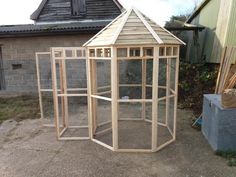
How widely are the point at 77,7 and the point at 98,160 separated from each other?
33.5 ft

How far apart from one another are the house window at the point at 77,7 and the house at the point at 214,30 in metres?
6.11

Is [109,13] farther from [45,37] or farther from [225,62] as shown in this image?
[225,62]

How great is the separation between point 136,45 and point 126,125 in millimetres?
2561

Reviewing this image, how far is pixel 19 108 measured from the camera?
738 centimetres

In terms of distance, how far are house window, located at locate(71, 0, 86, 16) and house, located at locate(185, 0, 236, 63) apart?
20.0 feet

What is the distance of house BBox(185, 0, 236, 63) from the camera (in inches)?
247

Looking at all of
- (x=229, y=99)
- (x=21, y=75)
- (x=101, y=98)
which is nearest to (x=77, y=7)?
(x=21, y=75)

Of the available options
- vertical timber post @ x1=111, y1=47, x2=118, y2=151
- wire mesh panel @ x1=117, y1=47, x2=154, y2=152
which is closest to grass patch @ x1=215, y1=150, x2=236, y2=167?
wire mesh panel @ x1=117, y1=47, x2=154, y2=152

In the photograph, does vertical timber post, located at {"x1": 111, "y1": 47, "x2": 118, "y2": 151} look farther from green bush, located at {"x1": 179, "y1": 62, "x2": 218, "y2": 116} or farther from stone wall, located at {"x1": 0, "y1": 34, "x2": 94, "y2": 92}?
stone wall, located at {"x1": 0, "y1": 34, "x2": 94, "y2": 92}

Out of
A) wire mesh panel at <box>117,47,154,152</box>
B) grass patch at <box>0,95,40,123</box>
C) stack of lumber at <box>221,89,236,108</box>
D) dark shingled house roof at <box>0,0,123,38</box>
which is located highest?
dark shingled house roof at <box>0,0,123,38</box>

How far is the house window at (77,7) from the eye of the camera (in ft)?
39.6

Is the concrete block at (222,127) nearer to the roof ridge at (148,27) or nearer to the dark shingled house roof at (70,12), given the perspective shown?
the roof ridge at (148,27)

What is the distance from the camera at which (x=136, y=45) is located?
3818 millimetres

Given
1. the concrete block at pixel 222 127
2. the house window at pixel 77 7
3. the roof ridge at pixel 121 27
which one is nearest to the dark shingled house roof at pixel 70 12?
the house window at pixel 77 7
